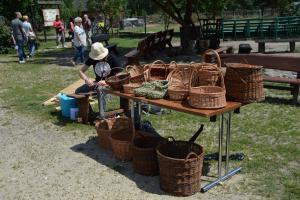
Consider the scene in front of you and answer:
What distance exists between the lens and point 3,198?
4.66 m

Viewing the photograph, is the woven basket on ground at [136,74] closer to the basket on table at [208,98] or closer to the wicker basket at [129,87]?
the wicker basket at [129,87]

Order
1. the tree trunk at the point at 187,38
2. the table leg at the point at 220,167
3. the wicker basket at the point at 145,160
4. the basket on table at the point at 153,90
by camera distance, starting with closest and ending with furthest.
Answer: the table leg at the point at 220,167 < the basket on table at the point at 153,90 < the wicker basket at the point at 145,160 < the tree trunk at the point at 187,38

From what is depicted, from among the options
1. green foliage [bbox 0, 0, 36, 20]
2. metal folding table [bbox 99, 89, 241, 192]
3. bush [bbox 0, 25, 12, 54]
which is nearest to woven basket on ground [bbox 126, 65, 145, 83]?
metal folding table [bbox 99, 89, 241, 192]

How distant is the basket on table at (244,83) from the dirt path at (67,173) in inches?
39.9

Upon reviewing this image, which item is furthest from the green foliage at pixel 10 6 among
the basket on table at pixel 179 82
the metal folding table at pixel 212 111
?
the basket on table at pixel 179 82

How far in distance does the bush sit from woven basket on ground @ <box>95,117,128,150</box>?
50.7ft

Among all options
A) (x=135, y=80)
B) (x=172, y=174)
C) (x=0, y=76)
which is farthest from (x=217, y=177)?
(x=0, y=76)

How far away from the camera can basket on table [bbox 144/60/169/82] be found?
210 inches

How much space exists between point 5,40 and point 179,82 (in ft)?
57.0

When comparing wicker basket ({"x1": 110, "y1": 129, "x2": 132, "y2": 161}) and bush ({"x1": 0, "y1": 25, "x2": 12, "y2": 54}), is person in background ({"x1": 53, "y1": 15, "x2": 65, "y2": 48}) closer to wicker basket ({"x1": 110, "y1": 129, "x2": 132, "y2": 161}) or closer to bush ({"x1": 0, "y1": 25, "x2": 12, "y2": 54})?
bush ({"x1": 0, "y1": 25, "x2": 12, "y2": 54})

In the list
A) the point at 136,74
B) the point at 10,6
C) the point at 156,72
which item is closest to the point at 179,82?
the point at 156,72

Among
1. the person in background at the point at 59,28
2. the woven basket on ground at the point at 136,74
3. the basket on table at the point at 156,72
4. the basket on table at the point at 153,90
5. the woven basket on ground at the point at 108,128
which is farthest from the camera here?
the person in background at the point at 59,28

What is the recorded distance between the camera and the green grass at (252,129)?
15.7ft

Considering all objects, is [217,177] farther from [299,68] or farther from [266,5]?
[266,5]
